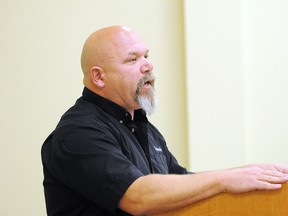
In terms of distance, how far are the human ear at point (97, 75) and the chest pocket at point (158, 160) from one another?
305 millimetres

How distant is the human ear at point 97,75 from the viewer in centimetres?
179

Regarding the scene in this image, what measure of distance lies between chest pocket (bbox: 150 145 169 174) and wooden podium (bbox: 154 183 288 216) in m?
0.45

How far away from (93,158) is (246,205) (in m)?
0.45

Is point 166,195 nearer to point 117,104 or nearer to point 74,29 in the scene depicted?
point 117,104

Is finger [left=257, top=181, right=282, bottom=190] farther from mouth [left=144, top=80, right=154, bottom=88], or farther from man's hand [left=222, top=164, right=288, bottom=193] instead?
mouth [left=144, top=80, right=154, bottom=88]

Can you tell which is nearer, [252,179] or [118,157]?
[252,179]

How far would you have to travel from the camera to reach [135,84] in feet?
5.96

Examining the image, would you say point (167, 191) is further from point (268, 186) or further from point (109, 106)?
point (109, 106)

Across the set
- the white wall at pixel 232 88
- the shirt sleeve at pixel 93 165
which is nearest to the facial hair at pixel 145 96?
A: the shirt sleeve at pixel 93 165

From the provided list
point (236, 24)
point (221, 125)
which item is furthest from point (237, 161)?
point (236, 24)

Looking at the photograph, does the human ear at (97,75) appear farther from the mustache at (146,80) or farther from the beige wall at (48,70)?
the beige wall at (48,70)

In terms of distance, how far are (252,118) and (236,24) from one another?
20.6 inches

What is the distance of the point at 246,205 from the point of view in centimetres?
124

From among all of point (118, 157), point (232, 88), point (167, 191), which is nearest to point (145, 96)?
point (118, 157)
